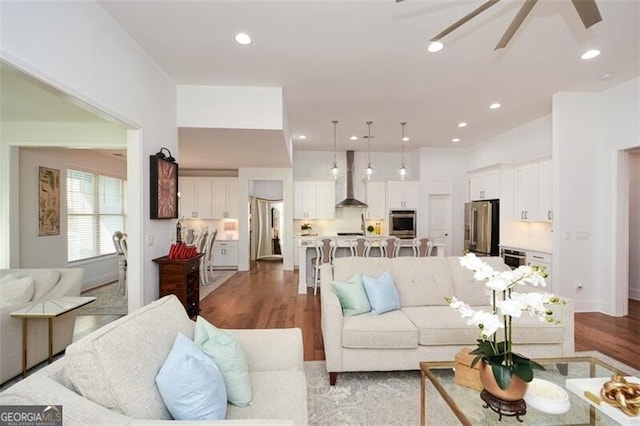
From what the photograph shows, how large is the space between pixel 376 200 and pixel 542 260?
3936mm

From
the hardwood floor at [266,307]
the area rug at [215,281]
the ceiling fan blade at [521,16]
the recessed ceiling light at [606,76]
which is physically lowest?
the area rug at [215,281]

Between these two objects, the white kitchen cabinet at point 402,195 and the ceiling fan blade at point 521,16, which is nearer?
the ceiling fan blade at point 521,16

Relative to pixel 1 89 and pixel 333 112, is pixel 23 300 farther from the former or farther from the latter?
pixel 333 112

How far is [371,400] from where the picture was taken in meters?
2.19

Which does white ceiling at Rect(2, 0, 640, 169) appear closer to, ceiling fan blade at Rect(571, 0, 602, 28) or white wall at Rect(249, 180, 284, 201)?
ceiling fan blade at Rect(571, 0, 602, 28)

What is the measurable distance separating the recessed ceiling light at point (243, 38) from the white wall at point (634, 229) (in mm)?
6343

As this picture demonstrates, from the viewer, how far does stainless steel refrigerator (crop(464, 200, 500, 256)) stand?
5.72 metres

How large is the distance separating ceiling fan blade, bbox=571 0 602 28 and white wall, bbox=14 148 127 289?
660 centimetres

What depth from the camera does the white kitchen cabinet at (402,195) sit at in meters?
7.58

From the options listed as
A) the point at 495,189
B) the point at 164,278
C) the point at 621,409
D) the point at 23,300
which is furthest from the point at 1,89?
the point at 495,189

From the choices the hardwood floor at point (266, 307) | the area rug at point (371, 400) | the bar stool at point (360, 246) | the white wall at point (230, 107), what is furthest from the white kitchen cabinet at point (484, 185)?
the white wall at point (230, 107)

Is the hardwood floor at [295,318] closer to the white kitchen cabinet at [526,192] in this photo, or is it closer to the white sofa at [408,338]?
the white sofa at [408,338]
